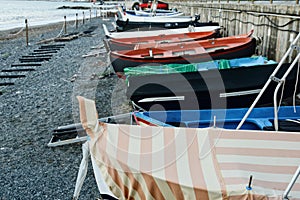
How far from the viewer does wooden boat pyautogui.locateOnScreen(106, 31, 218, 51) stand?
1180cm

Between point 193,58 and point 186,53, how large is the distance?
0.96m

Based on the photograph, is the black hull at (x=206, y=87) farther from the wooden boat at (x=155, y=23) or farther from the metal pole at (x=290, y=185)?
the wooden boat at (x=155, y=23)

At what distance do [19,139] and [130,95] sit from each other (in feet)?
7.37

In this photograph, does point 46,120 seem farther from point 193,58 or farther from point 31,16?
point 31,16

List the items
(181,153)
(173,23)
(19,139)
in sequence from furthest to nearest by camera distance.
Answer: (173,23) < (19,139) < (181,153)

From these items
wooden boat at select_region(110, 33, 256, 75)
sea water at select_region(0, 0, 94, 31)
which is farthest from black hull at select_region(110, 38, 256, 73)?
sea water at select_region(0, 0, 94, 31)

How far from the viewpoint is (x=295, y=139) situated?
328 centimetres

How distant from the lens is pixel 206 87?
21.2ft

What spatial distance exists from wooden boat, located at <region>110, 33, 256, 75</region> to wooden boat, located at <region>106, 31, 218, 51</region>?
1639mm

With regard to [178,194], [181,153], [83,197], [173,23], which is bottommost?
[83,197]

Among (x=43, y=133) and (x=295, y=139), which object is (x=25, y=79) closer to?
(x=43, y=133)

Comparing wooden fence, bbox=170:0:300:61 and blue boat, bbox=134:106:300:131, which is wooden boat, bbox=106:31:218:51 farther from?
blue boat, bbox=134:106:300:131

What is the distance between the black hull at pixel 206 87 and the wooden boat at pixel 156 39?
523cm

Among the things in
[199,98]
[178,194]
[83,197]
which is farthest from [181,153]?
[199,98]
